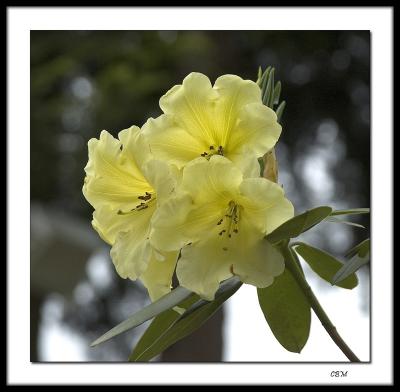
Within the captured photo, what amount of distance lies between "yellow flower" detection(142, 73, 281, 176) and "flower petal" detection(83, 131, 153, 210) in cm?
6

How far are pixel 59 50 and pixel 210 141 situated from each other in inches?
152

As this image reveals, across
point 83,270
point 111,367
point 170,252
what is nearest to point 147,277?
point 170,252

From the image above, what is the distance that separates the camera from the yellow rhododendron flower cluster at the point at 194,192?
928 millimetres

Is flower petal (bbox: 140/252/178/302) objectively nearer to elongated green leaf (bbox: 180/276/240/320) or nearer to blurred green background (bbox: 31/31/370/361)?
elongated green leaf (bbox: 180/276/240/320)

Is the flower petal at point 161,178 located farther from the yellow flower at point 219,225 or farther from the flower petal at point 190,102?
the flower petal at point 190,102

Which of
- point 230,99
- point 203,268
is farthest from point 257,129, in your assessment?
point 203,268

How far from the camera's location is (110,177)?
105 cm

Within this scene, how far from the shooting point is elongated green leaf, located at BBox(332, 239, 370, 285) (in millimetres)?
993

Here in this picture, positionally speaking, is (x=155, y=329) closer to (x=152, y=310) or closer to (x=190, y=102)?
(x=152, y=310)

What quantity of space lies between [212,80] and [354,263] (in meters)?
3.59

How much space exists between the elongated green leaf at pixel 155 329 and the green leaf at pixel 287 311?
112 mm

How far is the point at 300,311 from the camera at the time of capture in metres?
1.14

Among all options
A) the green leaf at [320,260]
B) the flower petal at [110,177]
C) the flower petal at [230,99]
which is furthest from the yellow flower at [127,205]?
the green leaf at [320,260]

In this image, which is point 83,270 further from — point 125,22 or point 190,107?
point 190,107
